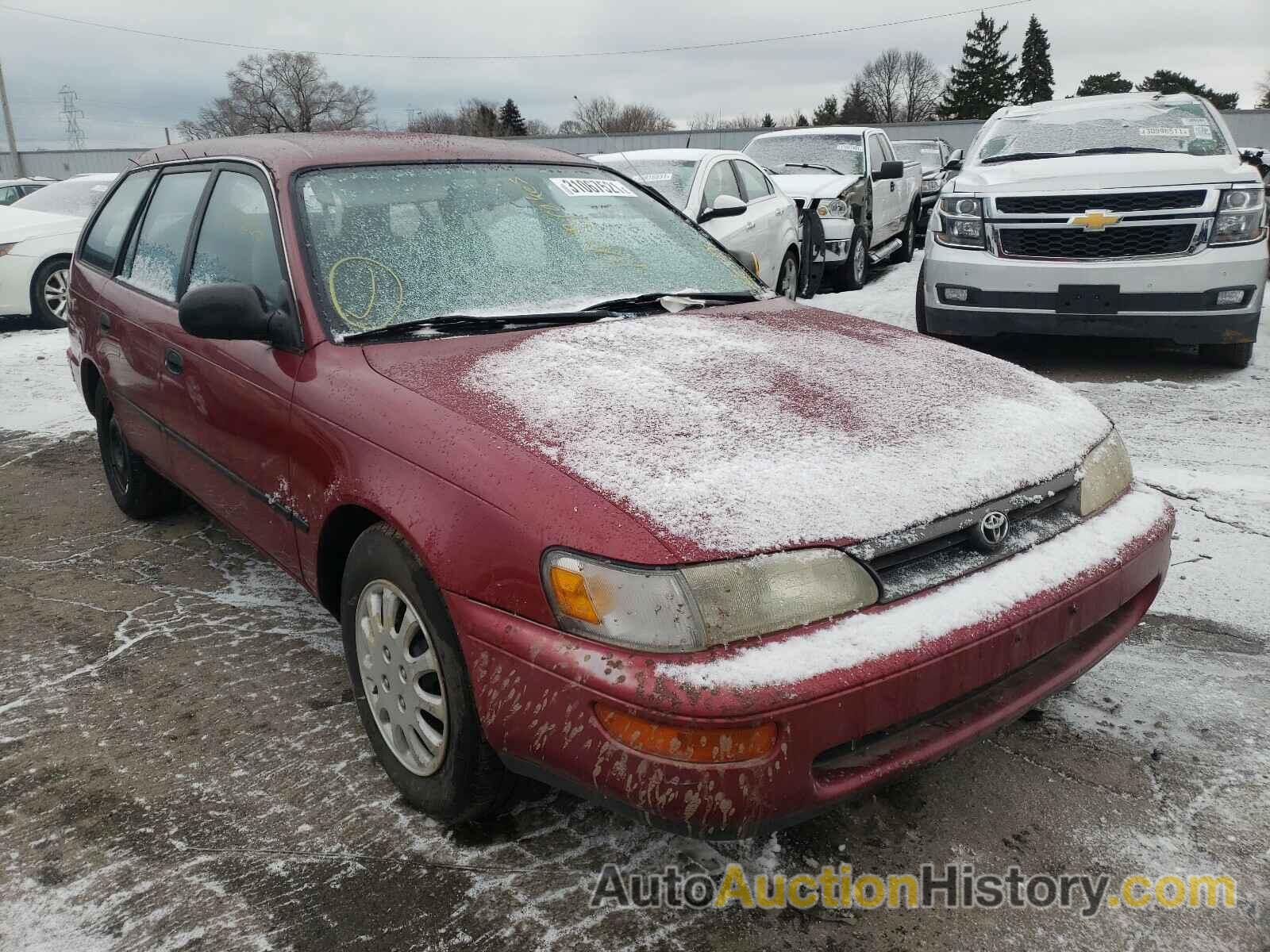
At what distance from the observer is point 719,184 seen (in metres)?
7.80

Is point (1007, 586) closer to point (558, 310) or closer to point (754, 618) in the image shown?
point (754, 618)

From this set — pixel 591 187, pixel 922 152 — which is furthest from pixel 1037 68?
pixel 591 187

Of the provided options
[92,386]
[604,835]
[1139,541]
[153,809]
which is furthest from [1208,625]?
[92,386]

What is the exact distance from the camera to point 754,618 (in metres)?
1.67

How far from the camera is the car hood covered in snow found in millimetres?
1780

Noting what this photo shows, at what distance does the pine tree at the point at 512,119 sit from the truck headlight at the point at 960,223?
241 feet

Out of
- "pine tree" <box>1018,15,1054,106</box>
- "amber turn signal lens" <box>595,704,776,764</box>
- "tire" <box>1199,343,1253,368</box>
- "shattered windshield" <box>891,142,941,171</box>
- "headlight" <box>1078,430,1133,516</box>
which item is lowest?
"tire" <box>1199,343,1253,368</box>

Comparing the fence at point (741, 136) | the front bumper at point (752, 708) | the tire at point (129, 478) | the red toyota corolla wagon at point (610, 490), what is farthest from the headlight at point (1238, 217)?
the fence at point (741, 136)

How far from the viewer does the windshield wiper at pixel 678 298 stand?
289 centimetres

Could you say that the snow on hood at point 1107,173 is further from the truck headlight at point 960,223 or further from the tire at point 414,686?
the tire at point 414,686

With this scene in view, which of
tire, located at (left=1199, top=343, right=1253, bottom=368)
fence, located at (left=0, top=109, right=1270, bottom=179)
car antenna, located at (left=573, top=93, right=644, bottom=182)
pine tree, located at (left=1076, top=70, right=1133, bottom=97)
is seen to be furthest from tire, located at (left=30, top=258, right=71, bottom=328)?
pine tree, located at (left=1076, top=70, right=1133, bottom=97)

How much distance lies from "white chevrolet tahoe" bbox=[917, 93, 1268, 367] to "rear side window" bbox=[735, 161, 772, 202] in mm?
2060

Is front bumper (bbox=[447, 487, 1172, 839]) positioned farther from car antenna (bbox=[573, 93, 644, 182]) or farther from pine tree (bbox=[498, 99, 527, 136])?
pine tree (bbox=[498, 99, 527, 136])

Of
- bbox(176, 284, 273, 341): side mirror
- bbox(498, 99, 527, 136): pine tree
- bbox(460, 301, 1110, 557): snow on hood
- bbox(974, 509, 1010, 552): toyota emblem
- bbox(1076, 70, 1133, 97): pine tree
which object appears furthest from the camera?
bbox(498, 99, 527, 136): pine tree
